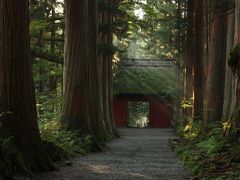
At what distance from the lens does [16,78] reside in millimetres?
8914

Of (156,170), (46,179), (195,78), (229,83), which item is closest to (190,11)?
(195,78)

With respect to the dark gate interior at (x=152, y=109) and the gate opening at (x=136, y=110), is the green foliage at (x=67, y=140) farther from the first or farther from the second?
the gate opening at (x=136, y=110)

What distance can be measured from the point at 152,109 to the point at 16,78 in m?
35.4

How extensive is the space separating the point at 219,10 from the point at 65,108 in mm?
6059

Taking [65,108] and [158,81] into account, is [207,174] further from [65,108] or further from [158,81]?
[158,81]

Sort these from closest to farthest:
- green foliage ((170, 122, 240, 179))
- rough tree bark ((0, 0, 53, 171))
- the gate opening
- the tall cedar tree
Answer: green foliage ((170, 122, 240, 179)) → rough tree bark ((0, 0, 53, 171)) → the tall cedar tree → the gate opening

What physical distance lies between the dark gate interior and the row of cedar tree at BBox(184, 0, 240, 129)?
14.1 m

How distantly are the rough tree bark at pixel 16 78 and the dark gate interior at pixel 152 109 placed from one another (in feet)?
113

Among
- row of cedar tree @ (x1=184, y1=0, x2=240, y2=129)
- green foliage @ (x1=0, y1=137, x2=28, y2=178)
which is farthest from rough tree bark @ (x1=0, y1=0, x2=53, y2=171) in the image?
row of cedar tree @ (x1=184, y1=0, x2=240, y2=129)

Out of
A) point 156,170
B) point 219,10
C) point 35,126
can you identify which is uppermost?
point 219,10

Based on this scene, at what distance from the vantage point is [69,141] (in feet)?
45.9

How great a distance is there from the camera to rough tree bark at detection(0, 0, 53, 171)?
8.84m

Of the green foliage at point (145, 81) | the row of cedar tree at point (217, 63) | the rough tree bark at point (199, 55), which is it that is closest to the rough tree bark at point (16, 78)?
the row of cedar tree at point (217, 63)

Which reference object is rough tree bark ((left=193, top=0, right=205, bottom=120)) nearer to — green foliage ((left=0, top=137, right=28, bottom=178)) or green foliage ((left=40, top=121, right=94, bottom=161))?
green foliage ((left=40, top=121, right=94, bottom=161))
